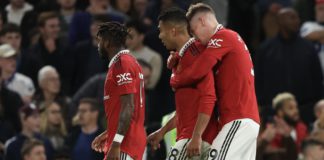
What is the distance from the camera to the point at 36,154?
14.6 metres

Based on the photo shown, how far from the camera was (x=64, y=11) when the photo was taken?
746 inches

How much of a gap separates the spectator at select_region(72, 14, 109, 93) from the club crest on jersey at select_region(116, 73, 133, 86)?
646 centimetres

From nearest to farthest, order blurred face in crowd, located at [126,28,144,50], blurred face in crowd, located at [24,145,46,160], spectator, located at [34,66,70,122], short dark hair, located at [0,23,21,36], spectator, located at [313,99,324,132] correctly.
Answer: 1. blurred face in crowd, located at [24,145,46,160]
2. spectator, located at [313,99,324,132]
3. spectator, located at [34,66,70,122]
4. short dark hair, located at [0,23,21,36]
5. blurred face in crowd, located at [126,28,144,50]

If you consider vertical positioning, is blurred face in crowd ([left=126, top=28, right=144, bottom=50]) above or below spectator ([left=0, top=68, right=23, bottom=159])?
above

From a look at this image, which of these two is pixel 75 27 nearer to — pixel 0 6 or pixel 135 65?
Result: pixel 0 6

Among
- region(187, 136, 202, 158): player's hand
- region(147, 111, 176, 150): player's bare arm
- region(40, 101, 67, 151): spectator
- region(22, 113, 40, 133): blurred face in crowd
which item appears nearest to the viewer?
region(187, 136, 202, 158): player's hand

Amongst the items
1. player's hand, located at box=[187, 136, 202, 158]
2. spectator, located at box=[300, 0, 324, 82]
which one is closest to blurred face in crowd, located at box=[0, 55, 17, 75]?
spectator, located at box=[300, 0, 324, 82]

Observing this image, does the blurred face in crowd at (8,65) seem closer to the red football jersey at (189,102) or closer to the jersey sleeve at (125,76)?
the jersey sleeve at (125,76)

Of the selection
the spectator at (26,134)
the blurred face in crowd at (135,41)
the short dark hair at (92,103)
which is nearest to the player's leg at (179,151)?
the spectator at (26,134)

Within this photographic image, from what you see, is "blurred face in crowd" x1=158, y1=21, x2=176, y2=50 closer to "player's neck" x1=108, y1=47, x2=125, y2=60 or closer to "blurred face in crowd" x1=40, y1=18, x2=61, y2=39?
"player's neck" x1=108, y1=47, x2=125, y2=60

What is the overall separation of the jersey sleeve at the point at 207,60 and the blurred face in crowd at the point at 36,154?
4228 millimetres

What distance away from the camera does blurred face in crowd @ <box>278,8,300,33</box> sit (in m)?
17.7

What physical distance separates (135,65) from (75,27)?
284 inches

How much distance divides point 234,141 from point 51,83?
6.37m
